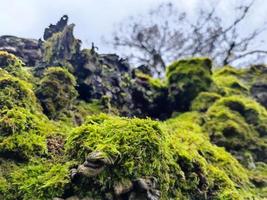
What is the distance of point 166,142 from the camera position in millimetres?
6871

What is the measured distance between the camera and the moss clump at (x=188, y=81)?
12961 mm

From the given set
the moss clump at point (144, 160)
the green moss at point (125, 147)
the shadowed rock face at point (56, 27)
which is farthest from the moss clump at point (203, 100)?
the green moss at point (125, 147)

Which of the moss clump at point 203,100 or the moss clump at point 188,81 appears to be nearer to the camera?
the moss clump at point 203,100

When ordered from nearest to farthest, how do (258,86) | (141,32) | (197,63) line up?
(197,63) < (258,86) < (141,32)

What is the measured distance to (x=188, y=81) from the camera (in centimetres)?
1308

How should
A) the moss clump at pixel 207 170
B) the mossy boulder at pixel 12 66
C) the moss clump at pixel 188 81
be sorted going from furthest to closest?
the moss clump at pixel 188 81, the mossy boulder at pixel 12 66, the moss clump at pixel 207 170

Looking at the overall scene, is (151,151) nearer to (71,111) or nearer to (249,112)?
(71,111)

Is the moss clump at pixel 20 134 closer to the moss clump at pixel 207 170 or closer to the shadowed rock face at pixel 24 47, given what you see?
the moss clump at pixel 207 170

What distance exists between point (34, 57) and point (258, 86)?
6.52 metres

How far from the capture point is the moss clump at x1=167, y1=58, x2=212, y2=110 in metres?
13.0

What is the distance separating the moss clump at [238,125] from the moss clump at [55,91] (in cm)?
321

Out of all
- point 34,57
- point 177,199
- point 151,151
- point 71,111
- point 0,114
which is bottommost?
point 177,199

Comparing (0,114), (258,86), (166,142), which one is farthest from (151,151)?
(258,86)

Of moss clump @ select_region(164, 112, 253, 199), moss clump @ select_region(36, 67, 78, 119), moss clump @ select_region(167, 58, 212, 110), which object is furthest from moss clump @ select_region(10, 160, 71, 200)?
moss clump @ select_region(167, 58, 212, 110)
